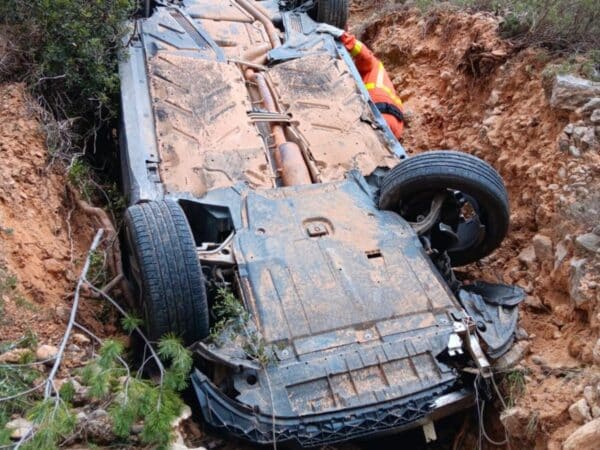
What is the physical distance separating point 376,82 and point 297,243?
2.71 metres

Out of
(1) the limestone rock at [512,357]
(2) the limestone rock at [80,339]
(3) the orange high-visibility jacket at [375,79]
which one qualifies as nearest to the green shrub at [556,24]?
(3) the orange high-visibility jacket at [375,79]

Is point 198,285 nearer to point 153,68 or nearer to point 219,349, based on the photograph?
point 219,349

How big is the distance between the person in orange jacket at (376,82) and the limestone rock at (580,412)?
314cm

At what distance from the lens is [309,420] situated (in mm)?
3373

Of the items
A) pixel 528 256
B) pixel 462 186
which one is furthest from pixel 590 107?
pixel 462 186

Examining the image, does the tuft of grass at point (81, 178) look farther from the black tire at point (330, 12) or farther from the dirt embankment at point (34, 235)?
the black tire at point (330, 12)

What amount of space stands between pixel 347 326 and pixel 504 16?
438 centimetres

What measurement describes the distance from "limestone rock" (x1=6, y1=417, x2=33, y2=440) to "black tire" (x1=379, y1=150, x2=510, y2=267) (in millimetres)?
2614

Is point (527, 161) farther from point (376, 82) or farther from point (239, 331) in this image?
point (239, 331)

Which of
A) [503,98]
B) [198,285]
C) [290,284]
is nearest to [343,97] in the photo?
[503,98]

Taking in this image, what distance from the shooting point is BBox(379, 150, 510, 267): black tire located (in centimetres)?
426

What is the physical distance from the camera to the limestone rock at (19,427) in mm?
2806

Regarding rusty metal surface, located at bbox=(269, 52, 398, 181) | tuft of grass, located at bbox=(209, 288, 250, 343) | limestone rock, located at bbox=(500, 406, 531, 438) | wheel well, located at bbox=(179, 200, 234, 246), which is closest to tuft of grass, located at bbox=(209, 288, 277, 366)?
tuft of grass, located at bbox=(209, 288, 250, 343)

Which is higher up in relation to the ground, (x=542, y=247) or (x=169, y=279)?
(x=169, y=279)
